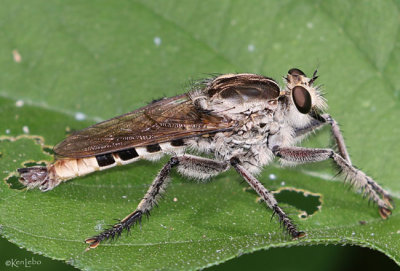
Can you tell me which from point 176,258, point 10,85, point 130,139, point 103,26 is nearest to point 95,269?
point 176,258

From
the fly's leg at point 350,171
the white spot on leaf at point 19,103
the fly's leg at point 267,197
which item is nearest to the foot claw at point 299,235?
the fly's leg at point 267,197

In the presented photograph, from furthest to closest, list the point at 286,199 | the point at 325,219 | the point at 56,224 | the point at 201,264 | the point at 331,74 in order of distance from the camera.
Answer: the point at 331,74 < the point at 286,199 < the point at 325,219 < the point at 56,224 < the point at 201,264

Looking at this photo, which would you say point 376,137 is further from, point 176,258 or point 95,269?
point 95,269

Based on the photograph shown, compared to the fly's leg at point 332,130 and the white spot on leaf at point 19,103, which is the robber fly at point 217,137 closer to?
the fly's leg at point 332,130

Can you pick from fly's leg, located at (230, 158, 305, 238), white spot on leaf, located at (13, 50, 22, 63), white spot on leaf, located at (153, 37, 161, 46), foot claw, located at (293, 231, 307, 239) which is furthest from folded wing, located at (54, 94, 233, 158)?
white spot on leaf, located at (13, 50, 22, 63)

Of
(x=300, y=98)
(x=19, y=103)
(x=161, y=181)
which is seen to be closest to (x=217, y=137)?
(x=161, y=181)

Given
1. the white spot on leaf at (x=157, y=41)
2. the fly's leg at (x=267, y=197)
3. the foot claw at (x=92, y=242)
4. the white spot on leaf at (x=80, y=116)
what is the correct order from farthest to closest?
1. the white spot on leaf at (x=157, y=41)
2. the white spot on leaf at (x=80, y=116)
3. the fly's leg at (x=267, y=197)
4. the foot claw at (x=92, y=242)
